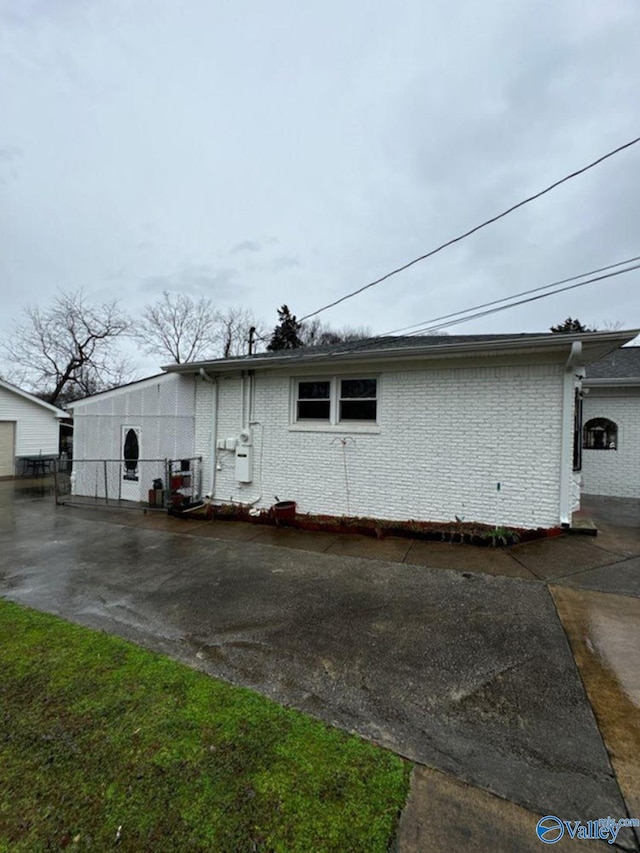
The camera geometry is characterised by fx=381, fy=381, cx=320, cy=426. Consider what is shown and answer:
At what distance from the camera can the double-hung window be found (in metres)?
7.29

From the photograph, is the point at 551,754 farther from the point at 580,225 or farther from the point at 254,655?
the point at 580,225

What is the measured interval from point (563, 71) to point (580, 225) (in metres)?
3.90

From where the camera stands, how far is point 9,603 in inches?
154

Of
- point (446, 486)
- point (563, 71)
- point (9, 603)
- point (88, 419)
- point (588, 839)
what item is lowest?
point (9, 603)

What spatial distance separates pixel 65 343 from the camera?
22938 millimetres

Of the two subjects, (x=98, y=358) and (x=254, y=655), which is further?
(x=98, y=358)

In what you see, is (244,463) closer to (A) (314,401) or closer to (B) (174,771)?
(A) (314,401)

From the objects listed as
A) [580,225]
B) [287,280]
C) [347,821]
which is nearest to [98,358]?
[287,280]

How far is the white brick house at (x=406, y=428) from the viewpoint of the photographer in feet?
19.5

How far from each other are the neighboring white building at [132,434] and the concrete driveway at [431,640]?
3.09m

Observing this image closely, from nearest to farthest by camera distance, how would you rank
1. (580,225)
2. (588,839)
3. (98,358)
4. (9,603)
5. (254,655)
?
(588,839)
(254,655)
(9,603)
(580,225)
(98,358)

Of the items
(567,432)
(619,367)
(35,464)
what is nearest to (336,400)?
(567,432)

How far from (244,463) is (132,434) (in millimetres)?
3491

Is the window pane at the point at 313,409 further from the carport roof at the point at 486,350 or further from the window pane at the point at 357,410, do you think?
the carport roof at the point at 486,350
